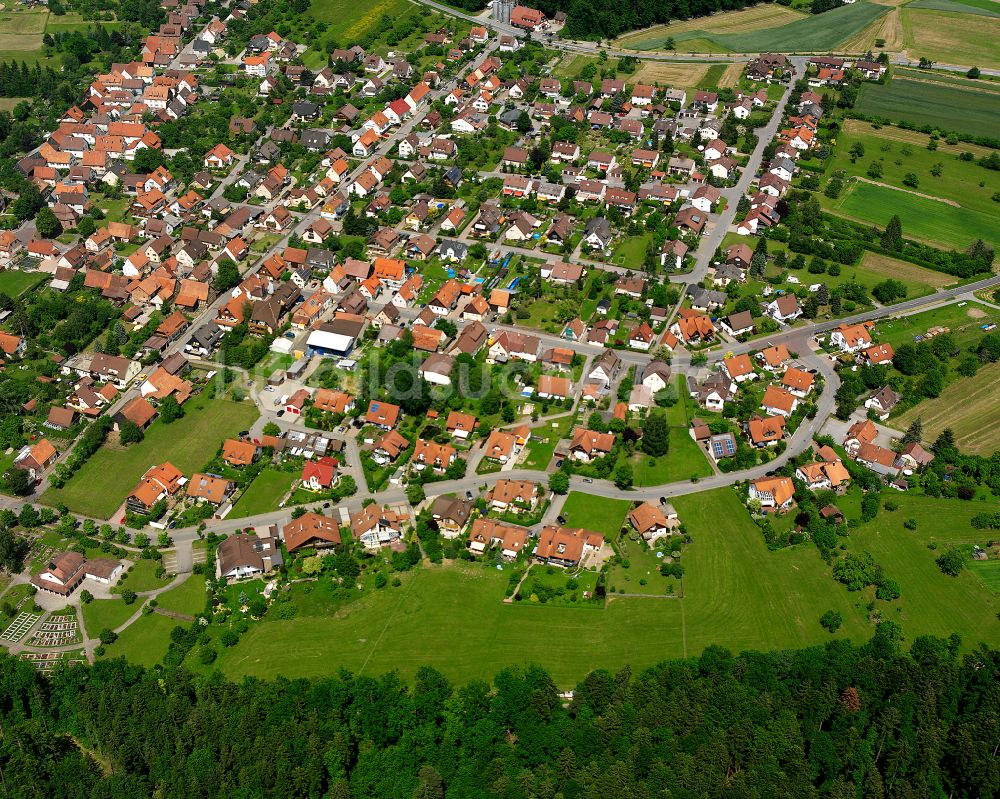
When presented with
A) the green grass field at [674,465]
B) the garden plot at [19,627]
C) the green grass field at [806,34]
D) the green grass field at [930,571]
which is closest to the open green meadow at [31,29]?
the green grass field at [806,34]

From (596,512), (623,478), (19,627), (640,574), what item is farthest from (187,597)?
(623,478)

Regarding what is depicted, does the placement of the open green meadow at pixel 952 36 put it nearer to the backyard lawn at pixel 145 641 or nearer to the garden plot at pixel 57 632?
the backyard lawn at pixel 145 641

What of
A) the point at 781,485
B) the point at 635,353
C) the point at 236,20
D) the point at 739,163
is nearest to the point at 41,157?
the point at 236,20

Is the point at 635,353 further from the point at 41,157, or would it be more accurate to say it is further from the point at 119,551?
the point at 41,157

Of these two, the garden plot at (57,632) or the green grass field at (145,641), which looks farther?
the garden plot at (57,632)

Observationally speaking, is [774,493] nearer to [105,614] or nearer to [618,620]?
[618,620]

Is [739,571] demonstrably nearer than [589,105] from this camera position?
Yes
